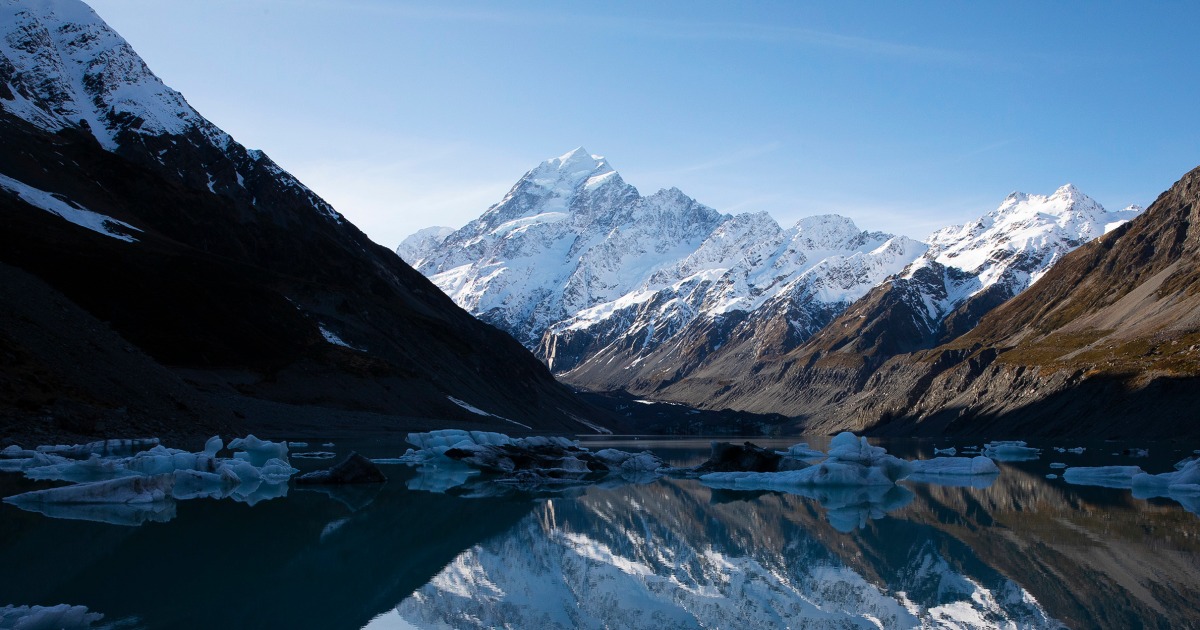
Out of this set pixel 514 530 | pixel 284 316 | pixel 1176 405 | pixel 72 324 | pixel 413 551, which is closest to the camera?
pixel 413 551

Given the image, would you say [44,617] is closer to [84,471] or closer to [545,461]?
[84,471]

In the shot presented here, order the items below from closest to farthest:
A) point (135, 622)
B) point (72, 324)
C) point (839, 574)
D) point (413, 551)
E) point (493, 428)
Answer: point (135, 622) < point (839, 574) < point (413, 551) < point (72, 324) < point (493, 428)

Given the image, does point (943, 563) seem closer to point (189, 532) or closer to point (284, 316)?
point (189, 532)

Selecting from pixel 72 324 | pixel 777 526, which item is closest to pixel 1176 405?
pixel 777 526

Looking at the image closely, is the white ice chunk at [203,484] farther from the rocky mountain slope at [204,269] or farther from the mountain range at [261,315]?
the rocky mountain slope at [204,269]

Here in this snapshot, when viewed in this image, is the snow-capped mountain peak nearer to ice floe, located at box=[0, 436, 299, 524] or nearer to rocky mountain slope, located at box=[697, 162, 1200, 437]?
ice floe, located at box=[0, 436, 299, 524]

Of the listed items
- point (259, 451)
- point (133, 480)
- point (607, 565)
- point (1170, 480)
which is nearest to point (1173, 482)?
point (1170, 480)
